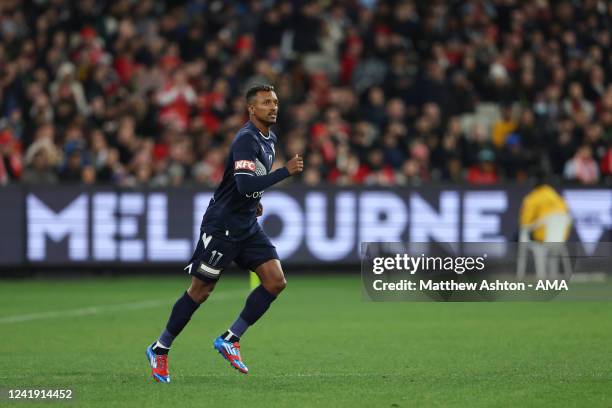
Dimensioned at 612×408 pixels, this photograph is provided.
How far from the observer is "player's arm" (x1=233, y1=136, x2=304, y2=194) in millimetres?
8859

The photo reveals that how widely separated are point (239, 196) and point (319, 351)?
7.84 feet

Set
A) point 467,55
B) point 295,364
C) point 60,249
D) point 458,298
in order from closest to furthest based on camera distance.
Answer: point 295,364 → point 458,298 → point 60,249 → point 467,55

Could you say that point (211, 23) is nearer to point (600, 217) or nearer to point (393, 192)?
point (393, 192)

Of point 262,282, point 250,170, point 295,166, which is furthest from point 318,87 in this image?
point 295,166

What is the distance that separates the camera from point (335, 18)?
2345 cm

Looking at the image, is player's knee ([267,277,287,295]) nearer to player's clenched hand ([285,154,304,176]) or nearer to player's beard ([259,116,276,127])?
player's clenched hand ([285,154,304,176])

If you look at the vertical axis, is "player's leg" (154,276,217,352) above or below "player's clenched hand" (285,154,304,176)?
below

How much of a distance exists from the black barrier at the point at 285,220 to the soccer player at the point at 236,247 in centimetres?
990

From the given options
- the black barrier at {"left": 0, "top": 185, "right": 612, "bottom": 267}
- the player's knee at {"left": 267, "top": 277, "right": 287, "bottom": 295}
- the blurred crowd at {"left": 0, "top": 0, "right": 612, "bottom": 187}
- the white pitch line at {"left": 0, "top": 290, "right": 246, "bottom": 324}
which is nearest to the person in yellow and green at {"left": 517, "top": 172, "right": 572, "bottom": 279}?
the blurred crowd at {"left": 0, "top": 0, "right": 612, "bottom": 187}

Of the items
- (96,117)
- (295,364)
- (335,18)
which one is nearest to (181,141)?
(96,117)

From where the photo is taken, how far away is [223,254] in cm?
929

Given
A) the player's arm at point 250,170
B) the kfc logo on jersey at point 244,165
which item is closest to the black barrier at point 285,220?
the player's arm at point 250,170

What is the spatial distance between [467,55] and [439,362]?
13.4 m

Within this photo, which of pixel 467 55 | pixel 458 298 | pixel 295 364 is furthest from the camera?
pixel 467 55
